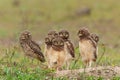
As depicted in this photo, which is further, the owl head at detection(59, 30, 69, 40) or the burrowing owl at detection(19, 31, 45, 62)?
the burrowing owl at detection(19, 31, 45, 62)

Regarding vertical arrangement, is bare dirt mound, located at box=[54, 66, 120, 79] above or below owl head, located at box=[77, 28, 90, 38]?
→ below

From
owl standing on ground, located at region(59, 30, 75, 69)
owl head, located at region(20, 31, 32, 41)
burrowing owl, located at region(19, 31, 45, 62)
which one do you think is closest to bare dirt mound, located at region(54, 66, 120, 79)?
owl standing on ground, located at region(59, 30, 75, 69)

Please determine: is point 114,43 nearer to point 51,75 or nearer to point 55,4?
point 55,4

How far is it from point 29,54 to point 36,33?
14.6 meters

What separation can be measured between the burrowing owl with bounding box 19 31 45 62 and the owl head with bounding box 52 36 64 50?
0.92 meters

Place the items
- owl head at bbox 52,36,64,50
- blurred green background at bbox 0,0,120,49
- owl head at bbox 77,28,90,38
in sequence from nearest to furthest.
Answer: owl head at bbox 52,36,64,50 → owl head at bbox 77,28,90,38 → blurred green background at bbox 0,0,120,49

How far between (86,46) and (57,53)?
0.97 meters

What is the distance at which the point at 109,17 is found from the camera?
34281mm

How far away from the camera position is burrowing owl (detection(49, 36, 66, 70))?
13125mm

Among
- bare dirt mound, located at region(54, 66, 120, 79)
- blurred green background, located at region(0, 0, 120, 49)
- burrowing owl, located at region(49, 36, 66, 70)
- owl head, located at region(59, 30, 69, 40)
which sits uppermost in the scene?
blurred green background, located at region(0, 0, 120, 49)

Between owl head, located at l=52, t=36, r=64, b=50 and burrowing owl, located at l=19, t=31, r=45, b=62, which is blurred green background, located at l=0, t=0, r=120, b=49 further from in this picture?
owl head, located at l=52, t=36, r=64, b=50

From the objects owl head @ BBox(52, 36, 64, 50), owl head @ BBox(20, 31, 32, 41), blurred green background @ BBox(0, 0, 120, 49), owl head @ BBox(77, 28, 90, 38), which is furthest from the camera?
blurred green background @ BBox(0, 0, 120, 49)

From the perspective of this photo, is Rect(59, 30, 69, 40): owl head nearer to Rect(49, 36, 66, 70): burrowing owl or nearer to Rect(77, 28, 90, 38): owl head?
Rect(77, 28, 90, 38): owl head

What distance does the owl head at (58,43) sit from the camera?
42.9ft
